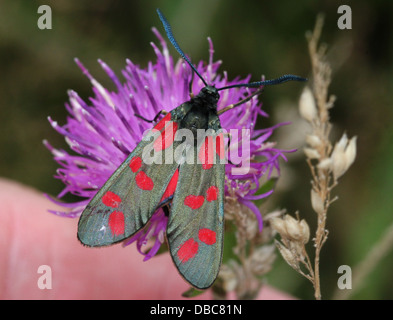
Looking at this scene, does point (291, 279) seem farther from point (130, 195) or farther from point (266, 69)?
point (130, 195)

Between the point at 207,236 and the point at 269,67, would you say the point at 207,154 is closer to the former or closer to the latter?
the point at 207,236

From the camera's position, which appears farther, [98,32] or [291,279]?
[98,32]

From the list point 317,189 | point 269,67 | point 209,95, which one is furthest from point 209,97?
point 269,67

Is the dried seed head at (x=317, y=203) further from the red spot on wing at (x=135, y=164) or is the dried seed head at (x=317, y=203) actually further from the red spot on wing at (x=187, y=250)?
the red spot on wing at (x=135, y=164)

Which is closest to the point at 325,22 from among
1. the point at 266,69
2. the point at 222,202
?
the point at 266,69

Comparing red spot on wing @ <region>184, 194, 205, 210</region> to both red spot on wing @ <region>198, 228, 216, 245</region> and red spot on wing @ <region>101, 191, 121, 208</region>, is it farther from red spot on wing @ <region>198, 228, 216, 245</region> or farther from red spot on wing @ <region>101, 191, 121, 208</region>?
red spot on wing @ <region>101, 191, 121, 208</region>

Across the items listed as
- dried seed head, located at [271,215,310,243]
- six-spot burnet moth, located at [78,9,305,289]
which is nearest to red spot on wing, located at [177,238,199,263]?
six-spot burnet moth, located at [78,9,305,289]
